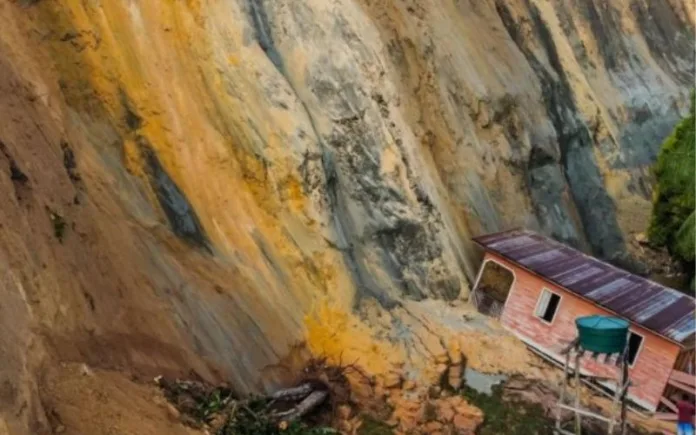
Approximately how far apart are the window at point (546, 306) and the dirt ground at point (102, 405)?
10.4 metres

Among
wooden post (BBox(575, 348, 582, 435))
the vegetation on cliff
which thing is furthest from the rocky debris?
wooden post (BBox(575, 348, 582, 435))

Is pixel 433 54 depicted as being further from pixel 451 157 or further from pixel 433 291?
pixel 433 291

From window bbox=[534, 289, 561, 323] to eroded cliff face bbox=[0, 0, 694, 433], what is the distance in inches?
76.8

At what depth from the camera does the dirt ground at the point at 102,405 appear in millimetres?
9641

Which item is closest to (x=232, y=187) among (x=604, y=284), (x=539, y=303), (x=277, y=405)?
(x=277, y=405)

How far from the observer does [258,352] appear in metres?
14.0

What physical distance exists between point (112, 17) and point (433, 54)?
35.5 ft

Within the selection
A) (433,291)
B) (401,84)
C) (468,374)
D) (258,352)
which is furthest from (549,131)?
(258,352)

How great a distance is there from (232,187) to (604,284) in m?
9.70

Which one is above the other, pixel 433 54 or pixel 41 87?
pixel 433 54

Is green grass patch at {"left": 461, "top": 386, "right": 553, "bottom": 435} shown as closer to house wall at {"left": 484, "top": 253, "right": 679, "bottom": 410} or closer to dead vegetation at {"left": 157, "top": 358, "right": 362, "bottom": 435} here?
house wall at {"left": 484, "top": 253, "right": 679, "bottom": 410}

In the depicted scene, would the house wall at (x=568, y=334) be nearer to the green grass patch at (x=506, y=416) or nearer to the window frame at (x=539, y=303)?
the window frame at (x=539, y=303)

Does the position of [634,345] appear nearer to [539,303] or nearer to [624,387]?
[539,303]

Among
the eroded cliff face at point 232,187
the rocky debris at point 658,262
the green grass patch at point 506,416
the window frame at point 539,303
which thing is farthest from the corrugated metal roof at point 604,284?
the rocky debris at point 658,262
